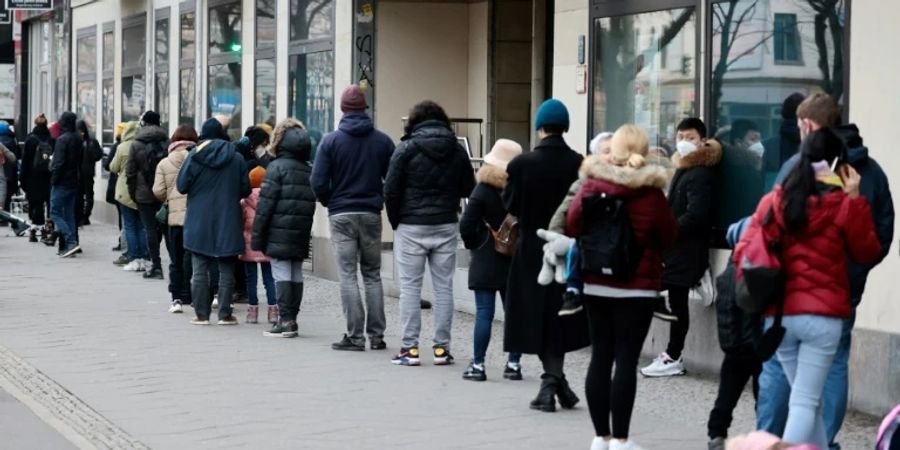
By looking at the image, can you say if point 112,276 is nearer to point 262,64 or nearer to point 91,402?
point 262,64

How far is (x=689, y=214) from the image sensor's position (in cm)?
1128

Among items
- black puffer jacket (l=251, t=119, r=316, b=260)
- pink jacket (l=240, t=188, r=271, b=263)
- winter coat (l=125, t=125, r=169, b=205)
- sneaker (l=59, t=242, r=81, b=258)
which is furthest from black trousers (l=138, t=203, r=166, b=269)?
black puffer jacket (l=251, t=119, r=316, b=260)

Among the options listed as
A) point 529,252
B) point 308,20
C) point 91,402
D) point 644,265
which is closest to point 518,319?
point 529,252

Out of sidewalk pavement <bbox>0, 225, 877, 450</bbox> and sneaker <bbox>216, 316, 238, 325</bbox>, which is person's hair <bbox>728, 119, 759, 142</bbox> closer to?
sidewalk pavement <bbox>0, 225, 877, 450</bbox>

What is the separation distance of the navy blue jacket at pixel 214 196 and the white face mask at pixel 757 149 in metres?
4.66

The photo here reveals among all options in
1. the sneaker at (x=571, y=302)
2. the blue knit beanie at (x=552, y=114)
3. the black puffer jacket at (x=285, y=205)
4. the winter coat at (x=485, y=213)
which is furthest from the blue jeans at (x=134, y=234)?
the sneaker at (x=571, y=302)

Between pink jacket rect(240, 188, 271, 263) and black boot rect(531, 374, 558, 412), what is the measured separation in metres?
4.87

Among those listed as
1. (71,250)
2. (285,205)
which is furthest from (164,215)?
(71,250)

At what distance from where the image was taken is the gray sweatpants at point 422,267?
1180 cm

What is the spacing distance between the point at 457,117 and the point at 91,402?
938 centimetres

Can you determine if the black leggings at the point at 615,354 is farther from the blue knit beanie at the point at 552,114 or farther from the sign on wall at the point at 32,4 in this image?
the sign on wall at the point at 32,4

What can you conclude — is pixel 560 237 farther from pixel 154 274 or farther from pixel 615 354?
pixel 154 274

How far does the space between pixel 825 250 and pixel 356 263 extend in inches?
233

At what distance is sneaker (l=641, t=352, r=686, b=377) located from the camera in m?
11.6
